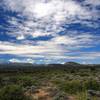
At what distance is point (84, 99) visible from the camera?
619 inches

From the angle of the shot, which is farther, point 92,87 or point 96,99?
point 92,87

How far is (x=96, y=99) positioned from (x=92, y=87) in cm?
484

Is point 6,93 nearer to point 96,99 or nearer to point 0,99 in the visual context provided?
point 0,99

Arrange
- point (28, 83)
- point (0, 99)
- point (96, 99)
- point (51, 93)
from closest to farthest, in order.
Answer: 1. point (0, 99)
2. point (96, 99)
3. point (51, 93)
4. point (28, 83)

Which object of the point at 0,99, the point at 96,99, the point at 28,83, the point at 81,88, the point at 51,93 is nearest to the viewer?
the point at 0,99

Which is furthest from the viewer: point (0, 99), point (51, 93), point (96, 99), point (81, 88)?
point (81, 88)

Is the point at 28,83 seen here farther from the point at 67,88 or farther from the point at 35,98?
the point at 35,98

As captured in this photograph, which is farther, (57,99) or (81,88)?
(81,88)

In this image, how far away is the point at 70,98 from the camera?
17109mm

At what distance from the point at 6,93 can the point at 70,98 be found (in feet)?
16.3

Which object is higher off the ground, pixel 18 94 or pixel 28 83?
pixel 18 94

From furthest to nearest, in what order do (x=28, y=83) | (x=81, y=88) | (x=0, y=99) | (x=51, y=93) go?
(x=28, y=83) → (x=81, y=88) → (x=51, y=93) → (x=0, y=99)

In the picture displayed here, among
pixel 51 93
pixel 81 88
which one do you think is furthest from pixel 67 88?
pixel 51 93

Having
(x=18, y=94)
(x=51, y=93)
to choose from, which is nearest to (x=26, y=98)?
(x=18, y=94)
